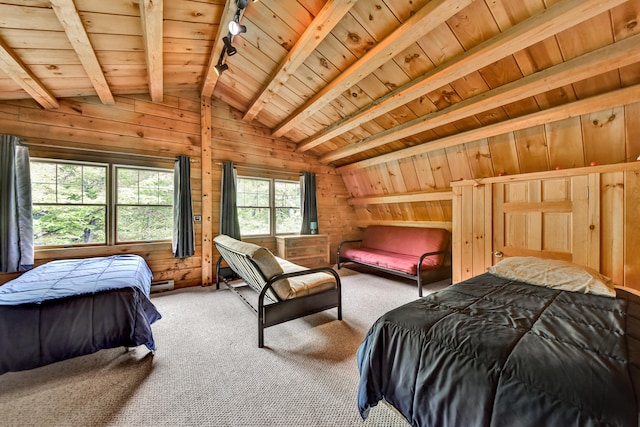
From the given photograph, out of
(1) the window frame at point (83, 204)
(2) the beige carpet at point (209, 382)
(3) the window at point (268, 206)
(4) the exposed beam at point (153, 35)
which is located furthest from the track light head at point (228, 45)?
(2) the beige carpet at point (209, 382)

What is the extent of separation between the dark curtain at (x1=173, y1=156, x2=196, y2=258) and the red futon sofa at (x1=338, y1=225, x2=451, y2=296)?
274 cm

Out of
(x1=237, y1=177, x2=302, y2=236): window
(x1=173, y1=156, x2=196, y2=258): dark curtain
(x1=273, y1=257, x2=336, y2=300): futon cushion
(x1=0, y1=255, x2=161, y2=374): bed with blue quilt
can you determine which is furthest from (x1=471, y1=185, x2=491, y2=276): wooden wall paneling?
(x1=173, y1=156, x2=196, y2=258): dark curtain

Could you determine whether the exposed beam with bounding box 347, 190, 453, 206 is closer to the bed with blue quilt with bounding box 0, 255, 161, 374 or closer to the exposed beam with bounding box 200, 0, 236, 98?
the exposed beam with bounding box 200, 0, 236, 98

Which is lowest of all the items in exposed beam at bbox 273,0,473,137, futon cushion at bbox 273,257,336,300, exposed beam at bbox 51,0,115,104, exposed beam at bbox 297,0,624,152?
futon cushion at bbox 273,257,336,300

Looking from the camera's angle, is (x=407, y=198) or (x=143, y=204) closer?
(x=143, y=204)

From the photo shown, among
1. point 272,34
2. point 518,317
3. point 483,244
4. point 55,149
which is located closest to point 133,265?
point 55,149

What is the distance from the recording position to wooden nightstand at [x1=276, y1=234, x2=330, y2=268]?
4352 millimetres

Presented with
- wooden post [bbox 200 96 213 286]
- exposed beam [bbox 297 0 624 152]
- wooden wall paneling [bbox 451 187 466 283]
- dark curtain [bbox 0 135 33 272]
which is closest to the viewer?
exposed beam [bbox 297 0 624 152]

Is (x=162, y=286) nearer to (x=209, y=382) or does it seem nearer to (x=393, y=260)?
(x=209, y=382)

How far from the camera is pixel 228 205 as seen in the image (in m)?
3.97

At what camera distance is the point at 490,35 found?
187cm

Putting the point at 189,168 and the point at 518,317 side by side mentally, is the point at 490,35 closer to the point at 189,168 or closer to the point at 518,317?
the point at 518,317

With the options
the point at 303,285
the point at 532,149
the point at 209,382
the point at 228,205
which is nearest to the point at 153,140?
the point at 228,205

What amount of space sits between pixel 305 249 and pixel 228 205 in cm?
157
